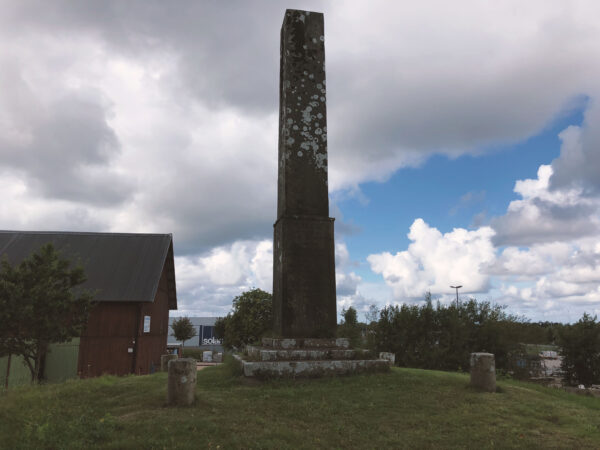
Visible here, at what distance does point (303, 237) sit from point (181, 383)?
4721 millimetres

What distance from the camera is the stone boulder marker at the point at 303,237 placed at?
31.5 feet

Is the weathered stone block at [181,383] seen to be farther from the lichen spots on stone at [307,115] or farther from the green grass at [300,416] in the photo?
the lichen spots on stone at [307,115]

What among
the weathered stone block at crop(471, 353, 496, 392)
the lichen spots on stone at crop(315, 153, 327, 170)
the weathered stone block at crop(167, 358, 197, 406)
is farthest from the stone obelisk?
the weathered stone block at crop(471, 353, 496, 392)

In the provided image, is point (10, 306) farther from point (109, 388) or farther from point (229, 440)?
point (229, 440)

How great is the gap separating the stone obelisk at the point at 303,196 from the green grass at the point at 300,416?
75.6 inches

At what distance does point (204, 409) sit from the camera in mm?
7008

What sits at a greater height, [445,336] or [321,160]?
[321,160]

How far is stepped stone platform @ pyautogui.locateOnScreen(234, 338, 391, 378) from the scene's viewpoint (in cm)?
903

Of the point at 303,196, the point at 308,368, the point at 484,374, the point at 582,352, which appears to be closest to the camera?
the point at 484,374

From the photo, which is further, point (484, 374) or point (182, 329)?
point (182, 329)

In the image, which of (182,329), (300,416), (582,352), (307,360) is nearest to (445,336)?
(582,352)

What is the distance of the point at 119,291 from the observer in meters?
25.2

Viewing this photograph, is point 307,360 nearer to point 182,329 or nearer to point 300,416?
point 300,416

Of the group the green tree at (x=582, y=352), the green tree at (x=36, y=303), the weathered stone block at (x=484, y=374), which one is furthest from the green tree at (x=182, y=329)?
the weathered stone block at (x=484, y=374)
